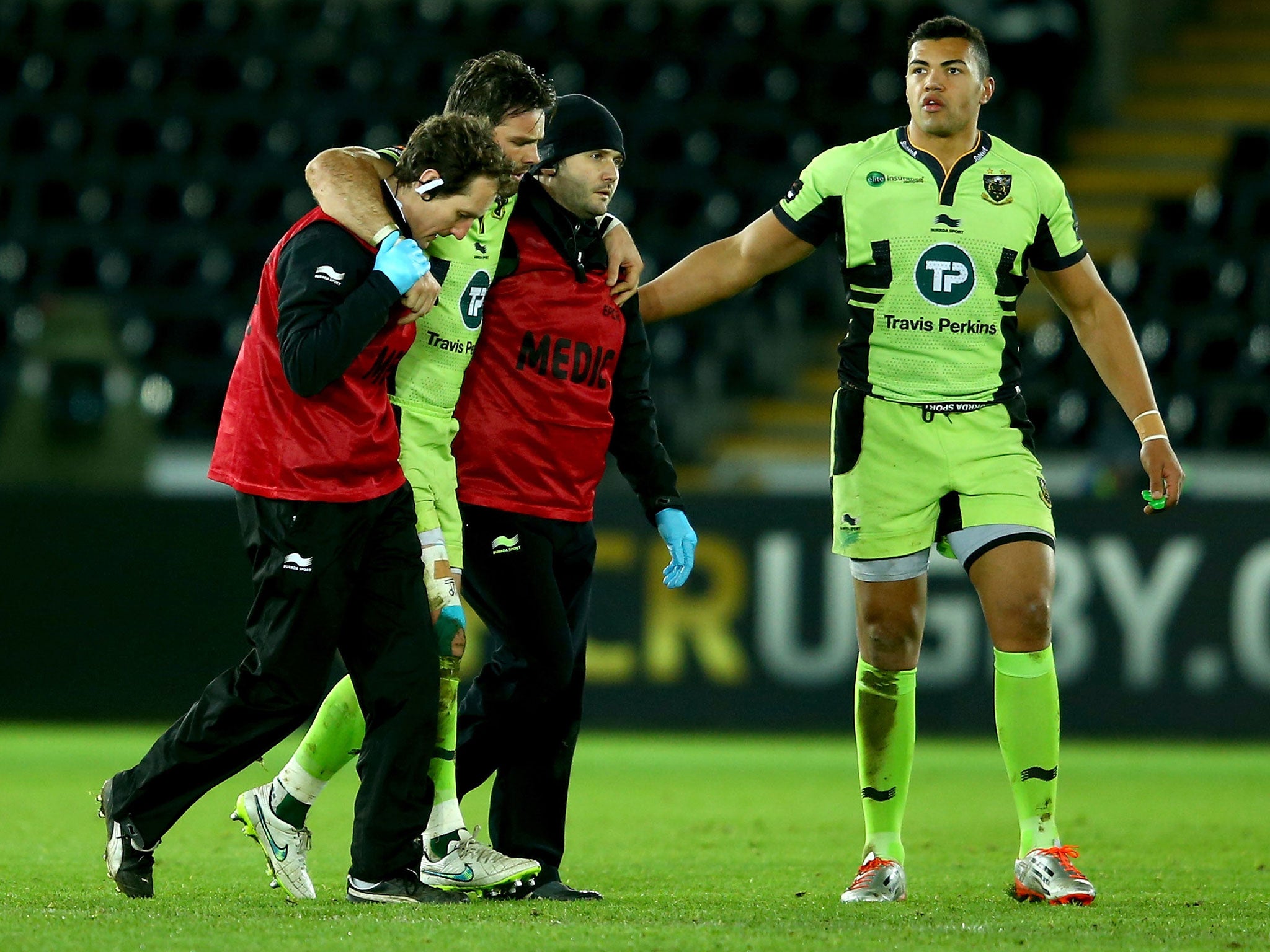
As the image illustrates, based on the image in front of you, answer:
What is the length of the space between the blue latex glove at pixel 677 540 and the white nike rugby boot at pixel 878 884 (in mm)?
908

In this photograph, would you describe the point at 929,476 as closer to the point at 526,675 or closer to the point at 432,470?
the point at 526,675

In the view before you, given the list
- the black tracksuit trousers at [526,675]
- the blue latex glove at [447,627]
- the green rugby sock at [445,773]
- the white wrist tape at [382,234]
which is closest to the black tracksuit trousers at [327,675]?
the blue latex glove at [447,627]

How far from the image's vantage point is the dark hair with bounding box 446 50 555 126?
4512 millimetres

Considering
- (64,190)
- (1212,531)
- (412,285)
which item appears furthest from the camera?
(64,190)

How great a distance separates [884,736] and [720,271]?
137 centimetres

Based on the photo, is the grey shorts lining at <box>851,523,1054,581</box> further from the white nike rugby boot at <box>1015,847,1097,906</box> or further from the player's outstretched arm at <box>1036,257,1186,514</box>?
the white nike rugby boot at <box>1015,847,1097,906</box>

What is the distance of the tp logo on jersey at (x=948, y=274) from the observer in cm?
470

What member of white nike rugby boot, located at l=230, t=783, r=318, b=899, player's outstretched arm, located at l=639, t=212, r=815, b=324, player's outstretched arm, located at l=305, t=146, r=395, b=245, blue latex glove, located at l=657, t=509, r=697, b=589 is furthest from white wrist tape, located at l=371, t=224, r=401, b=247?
white nike rugby boot, located at l=230, t=783, r=318, b=899

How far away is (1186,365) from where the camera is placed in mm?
11359

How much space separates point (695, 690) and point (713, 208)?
4.63m

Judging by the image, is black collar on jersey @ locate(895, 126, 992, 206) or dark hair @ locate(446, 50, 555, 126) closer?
dark hair @ locate(446, 50, 555, 126)

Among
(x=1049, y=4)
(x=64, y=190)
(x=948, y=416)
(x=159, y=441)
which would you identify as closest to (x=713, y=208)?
(x=1049, y=4)

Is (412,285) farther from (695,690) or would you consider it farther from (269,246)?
(269,246)

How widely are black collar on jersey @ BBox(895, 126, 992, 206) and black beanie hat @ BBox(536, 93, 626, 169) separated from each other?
2.60 feet
